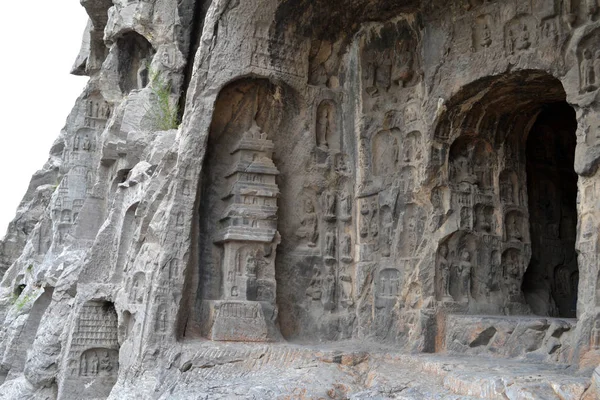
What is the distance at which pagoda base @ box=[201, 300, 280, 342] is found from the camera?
817 cm

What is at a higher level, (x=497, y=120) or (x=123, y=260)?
(x=497, y=120)

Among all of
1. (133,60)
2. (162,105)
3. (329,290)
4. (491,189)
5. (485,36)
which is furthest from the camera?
(133,60)

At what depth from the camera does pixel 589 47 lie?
6.67m

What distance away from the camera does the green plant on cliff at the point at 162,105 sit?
11.4 meters

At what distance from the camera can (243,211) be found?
8.61 meters

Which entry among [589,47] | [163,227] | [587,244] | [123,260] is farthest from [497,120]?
[123,260]

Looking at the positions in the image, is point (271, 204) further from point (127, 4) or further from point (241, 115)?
point (127, 4)

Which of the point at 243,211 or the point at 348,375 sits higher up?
the point at 243,211

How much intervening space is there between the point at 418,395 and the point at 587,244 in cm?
204

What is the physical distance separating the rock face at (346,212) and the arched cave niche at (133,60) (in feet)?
10.6

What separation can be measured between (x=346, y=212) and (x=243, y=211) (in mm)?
1444

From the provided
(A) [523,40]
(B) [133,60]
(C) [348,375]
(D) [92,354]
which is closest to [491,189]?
(A) [523,40]

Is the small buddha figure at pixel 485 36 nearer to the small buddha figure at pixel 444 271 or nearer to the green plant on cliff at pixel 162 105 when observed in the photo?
the small buddha figure at pixel 444 271

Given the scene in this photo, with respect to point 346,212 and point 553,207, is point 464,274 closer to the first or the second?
point 346,212
